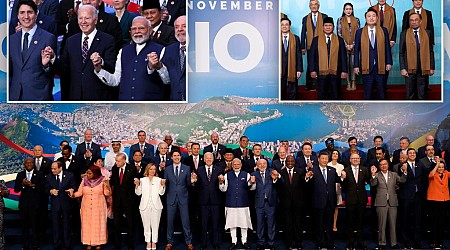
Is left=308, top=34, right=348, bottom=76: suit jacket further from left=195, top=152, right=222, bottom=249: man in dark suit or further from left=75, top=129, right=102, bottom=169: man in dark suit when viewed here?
left=75, top=129, right=102, bottom=169: man in dark suit

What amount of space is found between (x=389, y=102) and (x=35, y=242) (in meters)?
6.78

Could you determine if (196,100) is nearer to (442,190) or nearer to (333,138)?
(333,138)

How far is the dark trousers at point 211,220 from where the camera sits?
9859 millimetres

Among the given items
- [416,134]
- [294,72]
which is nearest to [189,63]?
[294,72]

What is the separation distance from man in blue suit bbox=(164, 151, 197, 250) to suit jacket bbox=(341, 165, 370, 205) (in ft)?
7.62

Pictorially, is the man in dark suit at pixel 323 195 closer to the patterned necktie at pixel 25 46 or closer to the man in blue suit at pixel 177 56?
the man in blue suit at pixel 177 56

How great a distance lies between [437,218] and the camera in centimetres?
997

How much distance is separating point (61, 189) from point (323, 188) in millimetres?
3999

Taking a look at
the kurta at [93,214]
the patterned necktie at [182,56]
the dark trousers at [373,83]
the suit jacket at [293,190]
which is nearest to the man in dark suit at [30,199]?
the kurta at [93,214]

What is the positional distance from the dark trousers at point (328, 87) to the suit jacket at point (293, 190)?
2582 millimetres

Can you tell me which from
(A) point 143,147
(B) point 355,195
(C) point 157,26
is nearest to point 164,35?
(C) point 157,26

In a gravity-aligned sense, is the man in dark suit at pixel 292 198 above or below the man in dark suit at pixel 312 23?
below

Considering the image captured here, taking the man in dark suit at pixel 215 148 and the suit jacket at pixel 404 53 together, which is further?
the suit jacket at pixel 404 53

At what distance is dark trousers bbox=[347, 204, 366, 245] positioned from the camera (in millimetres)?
9773
